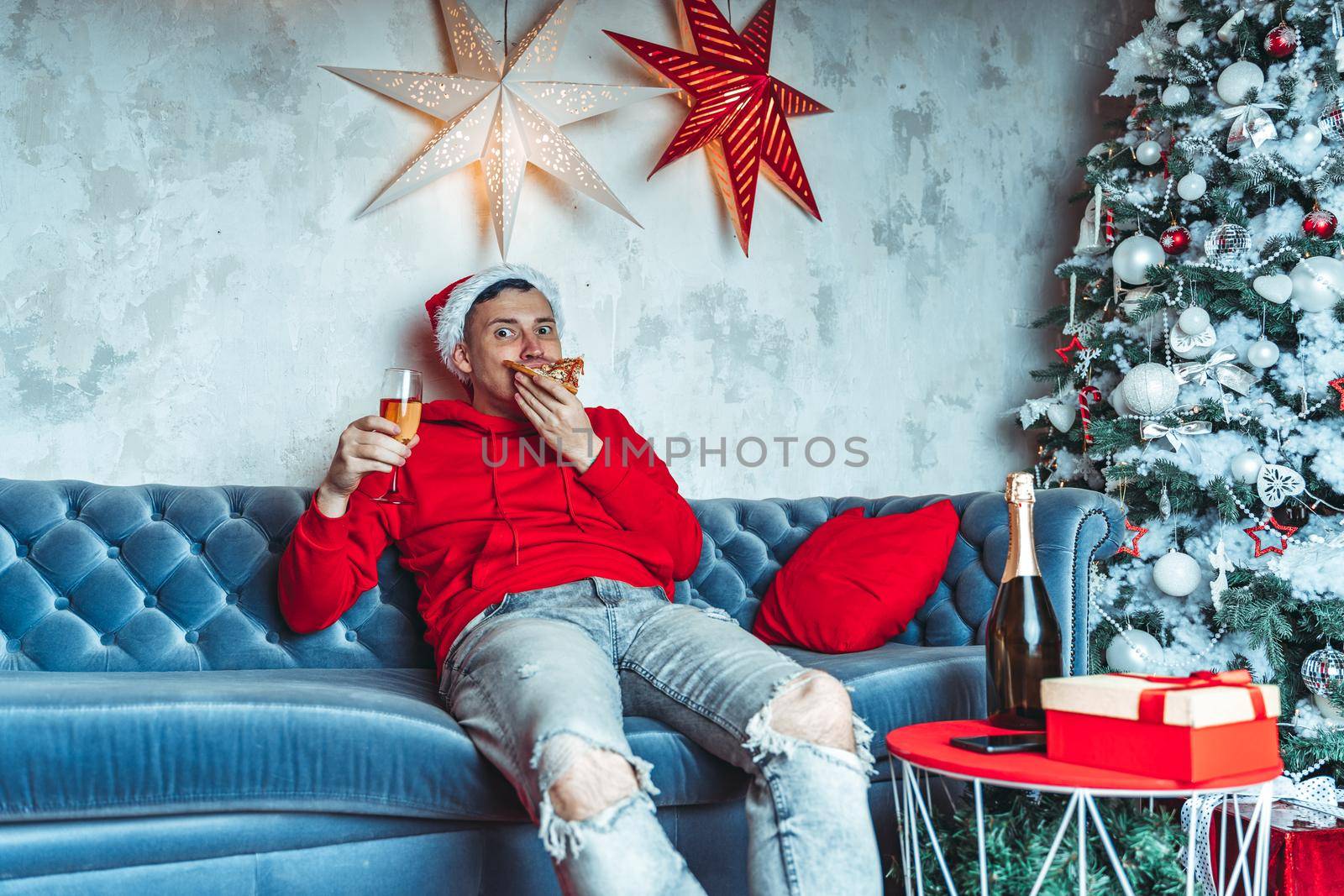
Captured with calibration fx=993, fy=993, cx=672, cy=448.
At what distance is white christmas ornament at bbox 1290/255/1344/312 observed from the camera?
2.27 metres

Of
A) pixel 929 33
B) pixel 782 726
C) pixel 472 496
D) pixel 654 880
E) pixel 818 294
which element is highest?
pixel 929 33

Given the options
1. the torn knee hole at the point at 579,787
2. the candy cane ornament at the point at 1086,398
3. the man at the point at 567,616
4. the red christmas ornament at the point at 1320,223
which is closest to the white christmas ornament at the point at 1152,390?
the candy cane ornament at the point at 1086,398

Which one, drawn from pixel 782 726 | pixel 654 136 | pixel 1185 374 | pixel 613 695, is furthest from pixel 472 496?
pixel 1185 374

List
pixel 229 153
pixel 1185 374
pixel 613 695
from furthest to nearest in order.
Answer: pixel 1185 374, pixel 229 153, pixel 613 695

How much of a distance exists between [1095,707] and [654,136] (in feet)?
6.68

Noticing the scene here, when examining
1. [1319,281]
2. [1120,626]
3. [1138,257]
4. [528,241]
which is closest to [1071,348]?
[1138,257]

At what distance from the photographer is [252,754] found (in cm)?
A: 141

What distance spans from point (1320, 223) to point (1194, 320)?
335 mm

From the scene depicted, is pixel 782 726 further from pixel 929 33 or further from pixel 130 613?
pixel 929 33

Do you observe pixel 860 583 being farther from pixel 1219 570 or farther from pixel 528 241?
pixel 528 241

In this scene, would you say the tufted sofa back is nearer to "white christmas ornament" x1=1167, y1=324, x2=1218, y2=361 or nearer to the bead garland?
the bead garland

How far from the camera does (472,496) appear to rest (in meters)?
1.98

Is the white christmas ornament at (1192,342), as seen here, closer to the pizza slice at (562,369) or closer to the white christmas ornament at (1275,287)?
the white christmas ornament at (1275,287)

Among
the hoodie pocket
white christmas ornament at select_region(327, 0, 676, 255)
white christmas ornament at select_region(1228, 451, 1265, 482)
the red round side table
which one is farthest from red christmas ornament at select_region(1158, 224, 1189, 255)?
the hoodie pocket
